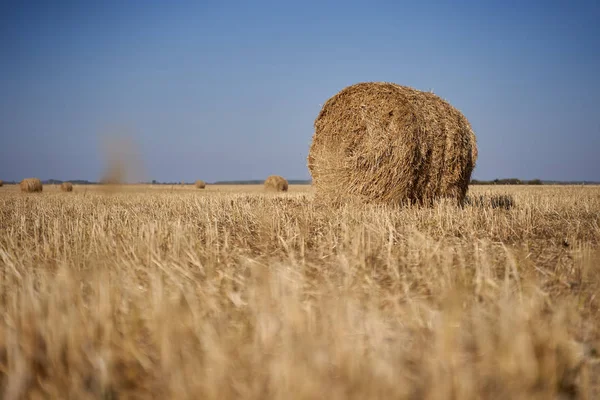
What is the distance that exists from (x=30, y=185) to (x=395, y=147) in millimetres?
20494

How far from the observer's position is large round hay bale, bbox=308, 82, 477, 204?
278 inches

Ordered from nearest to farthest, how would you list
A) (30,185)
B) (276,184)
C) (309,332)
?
(309,332) < (30,185) < (276,184)

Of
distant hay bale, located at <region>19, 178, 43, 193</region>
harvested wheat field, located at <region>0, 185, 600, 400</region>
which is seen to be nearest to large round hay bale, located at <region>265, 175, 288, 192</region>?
distant hay bale, located at <region>19, 178, 43, 193</region>

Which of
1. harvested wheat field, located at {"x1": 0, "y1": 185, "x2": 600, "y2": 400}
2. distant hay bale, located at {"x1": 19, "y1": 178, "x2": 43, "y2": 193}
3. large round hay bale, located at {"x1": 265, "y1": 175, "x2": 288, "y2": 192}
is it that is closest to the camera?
harvested wheat field, located at {"x1": 0, "y1": 185, "x2": 600, "y2": 400}

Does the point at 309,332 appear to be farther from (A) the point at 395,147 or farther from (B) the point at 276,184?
(B) the point at 276,184

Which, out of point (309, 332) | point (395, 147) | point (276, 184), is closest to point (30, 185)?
point (276, 184)

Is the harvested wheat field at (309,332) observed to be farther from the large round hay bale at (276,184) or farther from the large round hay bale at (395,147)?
the large round hay bale at (276,184)

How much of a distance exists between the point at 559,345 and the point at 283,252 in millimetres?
2362

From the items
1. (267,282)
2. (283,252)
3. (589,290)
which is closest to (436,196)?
(283,252)

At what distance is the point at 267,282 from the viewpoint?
2354mm

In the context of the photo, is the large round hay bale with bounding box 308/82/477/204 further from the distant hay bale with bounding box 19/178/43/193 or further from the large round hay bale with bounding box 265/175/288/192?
the distant hay bale with bounding box 19/178/43/193

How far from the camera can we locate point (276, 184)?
21953 millimetres

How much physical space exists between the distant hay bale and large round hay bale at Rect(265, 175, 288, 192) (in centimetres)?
1138

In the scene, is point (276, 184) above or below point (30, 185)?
above
